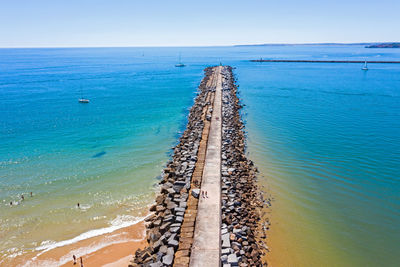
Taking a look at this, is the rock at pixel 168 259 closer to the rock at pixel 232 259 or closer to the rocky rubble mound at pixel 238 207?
the rocky rubble mound at pixel 238 207

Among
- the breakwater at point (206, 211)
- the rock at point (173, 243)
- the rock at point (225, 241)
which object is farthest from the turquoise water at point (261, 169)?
the rock at point (173, 243)

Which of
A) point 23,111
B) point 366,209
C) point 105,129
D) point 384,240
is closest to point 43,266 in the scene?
point 384,240

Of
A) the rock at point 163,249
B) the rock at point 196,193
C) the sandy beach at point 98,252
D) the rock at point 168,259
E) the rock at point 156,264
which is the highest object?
the rock at point 196,193

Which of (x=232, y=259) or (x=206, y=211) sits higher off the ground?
(x=206, y=211)

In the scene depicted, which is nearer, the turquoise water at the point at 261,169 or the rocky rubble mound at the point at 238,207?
the rocky rubble mound at the point at 238,207

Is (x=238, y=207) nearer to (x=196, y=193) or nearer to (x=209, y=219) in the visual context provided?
(x=209, y=219)

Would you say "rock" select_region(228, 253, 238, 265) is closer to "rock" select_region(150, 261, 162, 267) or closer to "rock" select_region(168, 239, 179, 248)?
"rock" select_region(168, 239, 179, 248)

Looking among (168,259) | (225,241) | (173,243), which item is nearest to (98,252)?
(173,243)

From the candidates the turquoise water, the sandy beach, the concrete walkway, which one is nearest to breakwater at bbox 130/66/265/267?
the concrete walkway
